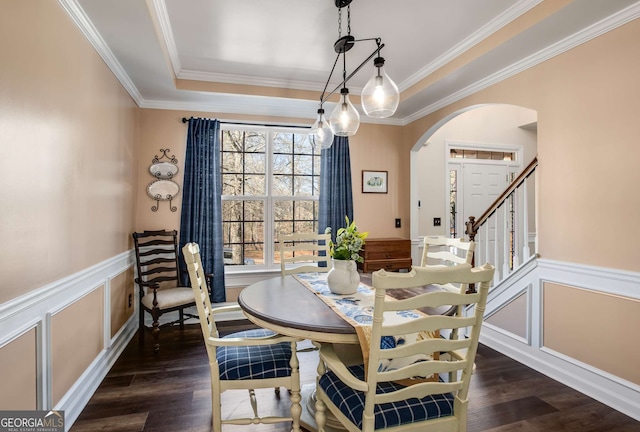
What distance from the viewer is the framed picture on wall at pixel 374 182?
4.48 m

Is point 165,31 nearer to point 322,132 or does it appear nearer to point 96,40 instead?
point 96,40

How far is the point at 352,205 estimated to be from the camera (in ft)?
14.2

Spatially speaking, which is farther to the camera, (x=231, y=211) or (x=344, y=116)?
(x=231, y=211)

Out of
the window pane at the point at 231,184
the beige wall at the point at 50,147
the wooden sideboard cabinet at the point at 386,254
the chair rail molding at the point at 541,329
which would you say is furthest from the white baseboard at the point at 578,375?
the beige wall at the point at 50,147

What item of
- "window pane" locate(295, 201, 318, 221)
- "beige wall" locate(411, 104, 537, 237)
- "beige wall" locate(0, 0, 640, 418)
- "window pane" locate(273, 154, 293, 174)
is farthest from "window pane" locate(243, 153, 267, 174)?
"beige wall" locate(411, 104, 537, 237)

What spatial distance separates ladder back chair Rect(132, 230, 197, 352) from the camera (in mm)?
3173

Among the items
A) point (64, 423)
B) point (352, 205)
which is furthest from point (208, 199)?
point (64, 423)

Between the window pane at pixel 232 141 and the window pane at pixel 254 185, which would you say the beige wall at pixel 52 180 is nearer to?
the window pane at pixel 232 141

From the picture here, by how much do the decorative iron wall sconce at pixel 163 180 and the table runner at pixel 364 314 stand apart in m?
2.28

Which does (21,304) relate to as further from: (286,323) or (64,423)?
(286,323)

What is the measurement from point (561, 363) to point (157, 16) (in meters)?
3.81

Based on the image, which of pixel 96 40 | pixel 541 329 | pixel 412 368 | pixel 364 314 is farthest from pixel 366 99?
pixel 541 329

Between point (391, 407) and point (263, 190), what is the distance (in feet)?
10.6

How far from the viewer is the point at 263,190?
4223mm
